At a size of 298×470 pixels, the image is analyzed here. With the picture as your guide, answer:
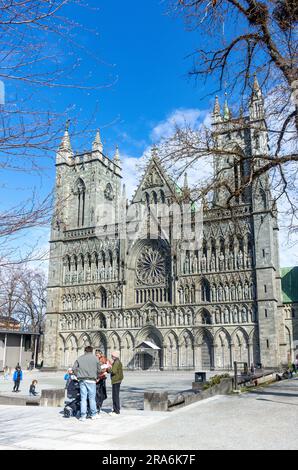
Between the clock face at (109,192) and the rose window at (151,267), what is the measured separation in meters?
10.8

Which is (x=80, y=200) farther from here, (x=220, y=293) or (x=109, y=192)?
(x=220, y=293)

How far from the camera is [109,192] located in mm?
52812

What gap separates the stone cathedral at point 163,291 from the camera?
3697 cm

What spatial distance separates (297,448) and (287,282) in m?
51.1

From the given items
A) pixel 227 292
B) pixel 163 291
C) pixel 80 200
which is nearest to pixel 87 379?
pixel 227 292

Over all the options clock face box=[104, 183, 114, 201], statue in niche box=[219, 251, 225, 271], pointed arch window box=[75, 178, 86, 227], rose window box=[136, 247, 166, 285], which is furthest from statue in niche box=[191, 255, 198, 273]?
clock face box=[104, 183, 114, 201]

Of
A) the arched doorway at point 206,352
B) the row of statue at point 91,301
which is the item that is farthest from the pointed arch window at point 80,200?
the arched doorway at point 206,352

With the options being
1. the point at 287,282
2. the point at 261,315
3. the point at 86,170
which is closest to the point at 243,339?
the point at 261,315

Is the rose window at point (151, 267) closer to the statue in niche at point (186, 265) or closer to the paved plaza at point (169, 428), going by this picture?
the statue in niche at point (186, 265)

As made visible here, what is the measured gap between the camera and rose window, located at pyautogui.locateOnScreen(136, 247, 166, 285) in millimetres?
42719

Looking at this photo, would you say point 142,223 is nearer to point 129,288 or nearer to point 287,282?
point 129,288

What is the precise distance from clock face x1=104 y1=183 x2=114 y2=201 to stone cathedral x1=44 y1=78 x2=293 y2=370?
207 centimetres

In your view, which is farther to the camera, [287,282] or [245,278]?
[287,282]

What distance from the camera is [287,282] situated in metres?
54.8
